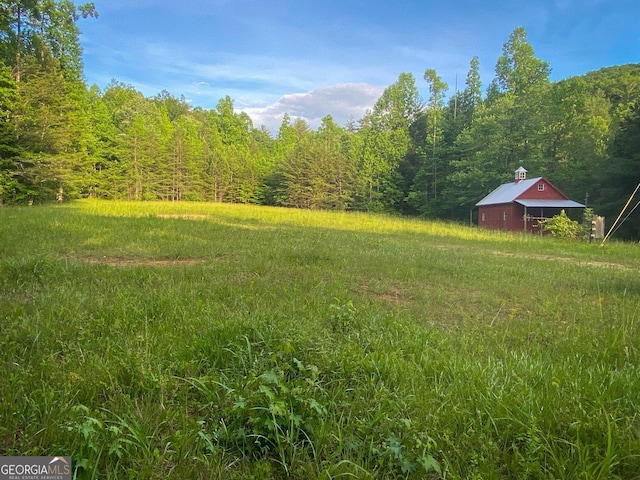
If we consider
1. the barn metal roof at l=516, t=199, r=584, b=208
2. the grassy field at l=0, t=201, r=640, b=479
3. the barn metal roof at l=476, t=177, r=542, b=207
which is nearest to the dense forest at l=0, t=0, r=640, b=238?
the barn metal roof at l=516, t=199, r=584, b=208

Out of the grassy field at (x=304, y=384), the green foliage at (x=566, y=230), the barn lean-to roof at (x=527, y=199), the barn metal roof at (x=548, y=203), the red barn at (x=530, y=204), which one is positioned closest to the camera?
the grassy field at (x=304, y=384)

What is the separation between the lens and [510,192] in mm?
26891

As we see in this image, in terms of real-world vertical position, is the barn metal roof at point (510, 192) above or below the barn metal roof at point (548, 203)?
above

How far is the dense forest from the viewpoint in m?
22.6

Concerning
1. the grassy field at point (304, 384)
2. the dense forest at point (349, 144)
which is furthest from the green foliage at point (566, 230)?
the grassy field at point (304, 384)

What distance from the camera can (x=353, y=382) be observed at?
2.33 m

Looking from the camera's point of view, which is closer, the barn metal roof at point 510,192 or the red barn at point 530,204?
the red barn at point 530,204

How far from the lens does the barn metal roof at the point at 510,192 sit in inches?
1003

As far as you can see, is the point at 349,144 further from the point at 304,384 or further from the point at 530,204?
the point at 304,384

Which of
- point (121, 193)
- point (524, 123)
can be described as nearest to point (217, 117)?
point (121, 193)

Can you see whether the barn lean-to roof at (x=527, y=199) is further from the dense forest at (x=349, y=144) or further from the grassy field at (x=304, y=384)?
the grassy field at (x=304, y=384)

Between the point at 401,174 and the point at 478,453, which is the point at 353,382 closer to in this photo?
the point at 478,453

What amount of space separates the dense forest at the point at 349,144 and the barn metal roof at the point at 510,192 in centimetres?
338

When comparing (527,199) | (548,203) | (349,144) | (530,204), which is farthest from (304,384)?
(349,144)
